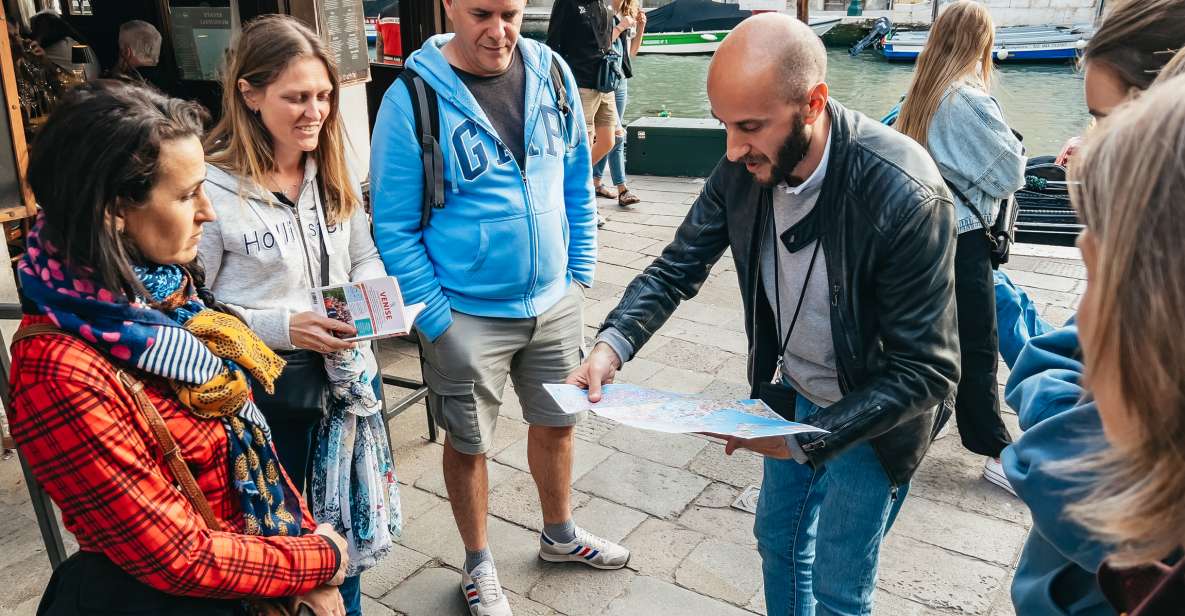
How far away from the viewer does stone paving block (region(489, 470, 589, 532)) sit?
3564 millimetres

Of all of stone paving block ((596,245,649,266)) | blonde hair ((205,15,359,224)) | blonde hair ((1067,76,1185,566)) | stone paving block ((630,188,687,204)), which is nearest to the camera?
blonde hair ((1067,76,1185,566))

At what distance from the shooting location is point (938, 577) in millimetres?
3219

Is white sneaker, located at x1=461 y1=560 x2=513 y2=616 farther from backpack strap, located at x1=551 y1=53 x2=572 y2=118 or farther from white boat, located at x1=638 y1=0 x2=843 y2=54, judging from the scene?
white boat, located at x1=638 y1=0 x2=843 y2=54

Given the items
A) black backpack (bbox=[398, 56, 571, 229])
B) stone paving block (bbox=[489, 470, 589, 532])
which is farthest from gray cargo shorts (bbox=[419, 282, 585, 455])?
A: stone paving block (bbox=[489, 470, 589, 532])

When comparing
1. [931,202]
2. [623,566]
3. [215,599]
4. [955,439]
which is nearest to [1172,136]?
[931,202]

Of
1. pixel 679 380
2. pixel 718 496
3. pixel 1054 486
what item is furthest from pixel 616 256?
pixel 1054 486

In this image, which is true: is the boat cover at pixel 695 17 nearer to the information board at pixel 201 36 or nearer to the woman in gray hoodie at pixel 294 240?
the information board at pixel 201 36

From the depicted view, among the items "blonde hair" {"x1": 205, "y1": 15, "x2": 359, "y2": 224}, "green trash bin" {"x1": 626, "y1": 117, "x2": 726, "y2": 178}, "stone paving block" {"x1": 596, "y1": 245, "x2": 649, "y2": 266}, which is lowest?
"stone paving block" {"x1": 596, "y1": 245, "x2": 649, "y2": 266}

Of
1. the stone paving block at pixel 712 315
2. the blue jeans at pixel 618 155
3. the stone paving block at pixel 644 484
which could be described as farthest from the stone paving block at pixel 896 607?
the blue jeans at pixel 618 155

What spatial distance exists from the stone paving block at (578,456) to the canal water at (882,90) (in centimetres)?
1679

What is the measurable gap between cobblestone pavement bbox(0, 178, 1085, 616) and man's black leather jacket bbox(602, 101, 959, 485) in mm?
1225

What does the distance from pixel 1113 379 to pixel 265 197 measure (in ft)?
6.99

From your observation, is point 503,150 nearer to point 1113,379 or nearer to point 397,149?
point 397,149

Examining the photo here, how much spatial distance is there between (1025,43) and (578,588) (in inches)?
1312
